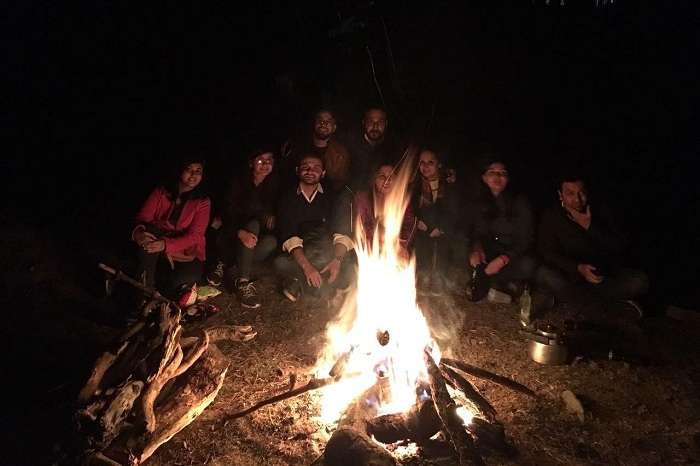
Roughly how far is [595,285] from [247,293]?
4.75 meters

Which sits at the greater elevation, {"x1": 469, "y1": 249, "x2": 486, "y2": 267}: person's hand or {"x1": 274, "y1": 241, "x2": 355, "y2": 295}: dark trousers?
{"x1": 469, "y1": 249, "x2": 486, "y2": 267}: person's hand

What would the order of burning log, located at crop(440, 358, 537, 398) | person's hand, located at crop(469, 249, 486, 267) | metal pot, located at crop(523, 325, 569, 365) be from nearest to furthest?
burning log, located at crop(440, 358, 537, 398) → metal pot, located at crop(523, 325, 569, 365) → person's hand, located at crop(469, 249, 486, 267)

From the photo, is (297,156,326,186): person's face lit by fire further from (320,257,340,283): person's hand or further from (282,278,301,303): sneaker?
(282,278,301,303): sneaker

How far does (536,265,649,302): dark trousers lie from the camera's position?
18.9ft

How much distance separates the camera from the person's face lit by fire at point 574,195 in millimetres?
5805

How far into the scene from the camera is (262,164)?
6562mm

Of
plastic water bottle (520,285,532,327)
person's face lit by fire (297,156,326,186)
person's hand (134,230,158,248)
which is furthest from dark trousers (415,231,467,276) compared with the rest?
person's hand (134,230,158,248)

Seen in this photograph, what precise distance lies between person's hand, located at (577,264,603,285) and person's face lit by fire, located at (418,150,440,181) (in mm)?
2382

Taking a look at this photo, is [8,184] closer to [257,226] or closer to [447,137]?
[257,226]

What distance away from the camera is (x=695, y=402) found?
416 centimetres

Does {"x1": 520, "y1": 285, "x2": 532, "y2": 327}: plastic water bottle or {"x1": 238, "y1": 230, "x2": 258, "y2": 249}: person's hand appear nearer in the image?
{"x1": 520, "y1": 285, "x2": 532, "y2": 327}: plastic water bottle

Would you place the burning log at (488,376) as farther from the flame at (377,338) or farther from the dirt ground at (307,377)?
the flame at (377,338)

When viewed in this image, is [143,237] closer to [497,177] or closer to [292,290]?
[292,290]

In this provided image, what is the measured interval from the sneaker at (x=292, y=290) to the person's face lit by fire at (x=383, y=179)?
5.71ft
